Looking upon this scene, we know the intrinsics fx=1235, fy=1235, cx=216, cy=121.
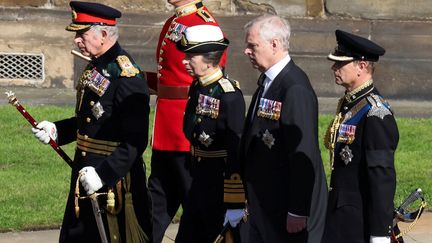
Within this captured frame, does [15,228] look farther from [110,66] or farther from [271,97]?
[271,97]

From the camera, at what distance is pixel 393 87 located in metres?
14.0

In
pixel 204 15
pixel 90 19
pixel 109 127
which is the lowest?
pixel 109 127

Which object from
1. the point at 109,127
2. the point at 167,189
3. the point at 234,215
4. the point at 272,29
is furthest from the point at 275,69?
the point at 167,189

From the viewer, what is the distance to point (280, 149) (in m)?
6.02

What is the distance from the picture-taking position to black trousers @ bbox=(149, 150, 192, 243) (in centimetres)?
783

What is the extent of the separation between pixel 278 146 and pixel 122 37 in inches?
314

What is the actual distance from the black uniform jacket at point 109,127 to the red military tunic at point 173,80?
3.53 ft

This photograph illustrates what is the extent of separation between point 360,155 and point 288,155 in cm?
37

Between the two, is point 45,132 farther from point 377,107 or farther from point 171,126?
point 377,107

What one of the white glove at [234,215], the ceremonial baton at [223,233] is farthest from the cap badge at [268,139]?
the ceremonial baton at [223,233]

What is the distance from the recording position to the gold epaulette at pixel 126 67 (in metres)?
6.70

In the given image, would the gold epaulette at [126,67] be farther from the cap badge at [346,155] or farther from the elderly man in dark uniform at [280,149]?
the cap badge at [346,155]

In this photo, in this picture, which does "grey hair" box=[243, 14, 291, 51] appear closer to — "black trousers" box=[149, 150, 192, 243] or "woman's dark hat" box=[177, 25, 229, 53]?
"woman's dark hat" box=[177, 25, 229, 53]

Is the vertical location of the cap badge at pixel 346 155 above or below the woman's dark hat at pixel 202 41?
below
